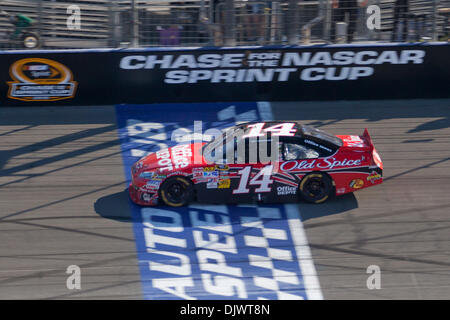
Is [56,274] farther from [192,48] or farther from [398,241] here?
[192,48]

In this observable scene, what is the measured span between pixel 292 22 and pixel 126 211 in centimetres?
614

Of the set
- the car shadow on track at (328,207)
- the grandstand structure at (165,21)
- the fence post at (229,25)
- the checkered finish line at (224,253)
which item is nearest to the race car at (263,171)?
the car shadow on track at (328,207)

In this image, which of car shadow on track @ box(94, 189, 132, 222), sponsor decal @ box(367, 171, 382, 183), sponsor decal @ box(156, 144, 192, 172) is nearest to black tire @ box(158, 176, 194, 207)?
sponsor decal @ box(156, 144, 192, 172)

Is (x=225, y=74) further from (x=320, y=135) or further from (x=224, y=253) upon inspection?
(x=224, y=253)

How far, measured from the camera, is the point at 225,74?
13.4m

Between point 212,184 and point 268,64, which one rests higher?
point 268,64

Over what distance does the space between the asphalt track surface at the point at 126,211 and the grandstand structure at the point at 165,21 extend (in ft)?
5.14

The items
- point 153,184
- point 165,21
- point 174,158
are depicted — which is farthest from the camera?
point 165,21

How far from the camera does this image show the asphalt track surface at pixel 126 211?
7.72m

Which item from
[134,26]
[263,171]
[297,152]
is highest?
[134,26]

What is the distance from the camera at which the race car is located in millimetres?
9117

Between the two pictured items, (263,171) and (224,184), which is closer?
(263,171)

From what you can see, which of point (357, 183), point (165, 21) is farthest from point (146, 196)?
point (165, 21)

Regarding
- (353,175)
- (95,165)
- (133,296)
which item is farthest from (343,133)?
(133,296)
